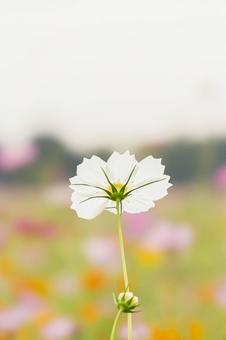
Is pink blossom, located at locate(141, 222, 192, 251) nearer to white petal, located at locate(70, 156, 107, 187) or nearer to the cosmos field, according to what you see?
the cosmos field

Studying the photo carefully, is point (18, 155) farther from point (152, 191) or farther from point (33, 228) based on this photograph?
point (152, 191)

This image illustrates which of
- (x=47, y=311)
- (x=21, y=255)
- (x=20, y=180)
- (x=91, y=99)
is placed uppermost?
(x=91, y=99)

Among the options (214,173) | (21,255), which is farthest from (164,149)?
(21,255)

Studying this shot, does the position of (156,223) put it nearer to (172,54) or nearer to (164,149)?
(164,149)

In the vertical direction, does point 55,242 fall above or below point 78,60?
below

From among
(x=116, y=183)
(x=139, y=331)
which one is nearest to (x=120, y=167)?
(x=116, y=183)

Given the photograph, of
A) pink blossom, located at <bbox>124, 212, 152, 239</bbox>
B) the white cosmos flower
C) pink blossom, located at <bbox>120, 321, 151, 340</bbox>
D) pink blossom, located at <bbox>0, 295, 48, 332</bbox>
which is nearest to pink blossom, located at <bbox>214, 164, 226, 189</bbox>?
pink blossom, located at <bbox>124, 212, 152, 239</bbox>
